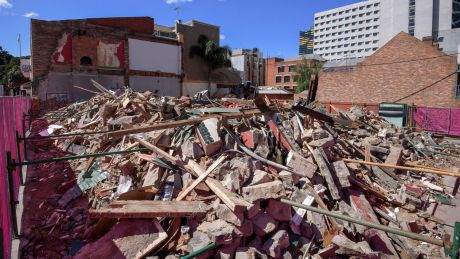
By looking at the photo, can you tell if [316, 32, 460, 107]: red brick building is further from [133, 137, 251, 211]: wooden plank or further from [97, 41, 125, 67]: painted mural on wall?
[133, 137, 251, 211]: wooden plank

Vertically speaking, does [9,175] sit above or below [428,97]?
below

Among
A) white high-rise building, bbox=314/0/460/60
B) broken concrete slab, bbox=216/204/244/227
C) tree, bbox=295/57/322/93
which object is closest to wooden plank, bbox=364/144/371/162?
broken concrete slab, bbox=216/204/244/227

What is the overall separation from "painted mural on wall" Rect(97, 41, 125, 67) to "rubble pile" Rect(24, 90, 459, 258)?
19750 mm

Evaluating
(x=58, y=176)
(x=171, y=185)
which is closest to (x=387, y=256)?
(x=171, y=185)

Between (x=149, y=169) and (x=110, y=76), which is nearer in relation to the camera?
(x=149, y=169)

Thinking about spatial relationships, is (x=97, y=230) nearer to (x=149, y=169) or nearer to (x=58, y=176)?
(x=149, y=169)

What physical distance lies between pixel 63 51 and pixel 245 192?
82.1ft

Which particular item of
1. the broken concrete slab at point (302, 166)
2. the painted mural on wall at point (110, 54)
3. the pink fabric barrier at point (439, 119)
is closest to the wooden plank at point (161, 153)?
the broken concrete slab at point (302, 166)

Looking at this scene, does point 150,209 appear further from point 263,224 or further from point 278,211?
point 278,211

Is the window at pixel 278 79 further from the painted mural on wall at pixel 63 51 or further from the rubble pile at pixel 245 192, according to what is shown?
the rubble pile at pixel 245 192

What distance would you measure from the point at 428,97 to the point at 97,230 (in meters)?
30.3

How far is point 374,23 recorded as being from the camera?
9631 cm

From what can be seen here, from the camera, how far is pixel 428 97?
1055 inches

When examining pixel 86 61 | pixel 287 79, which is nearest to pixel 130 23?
pixel 86 61
